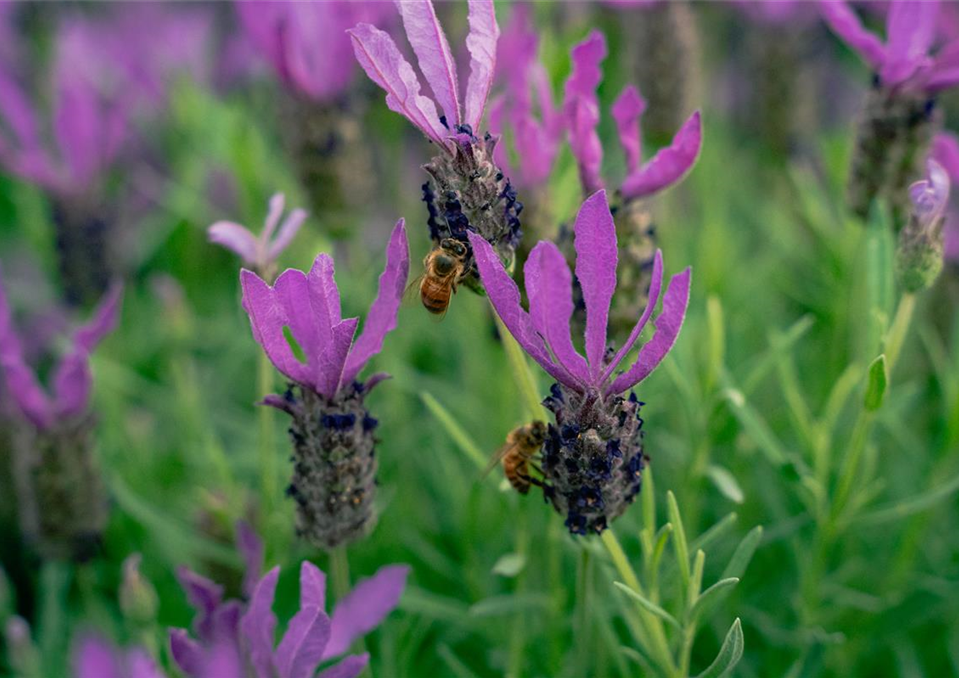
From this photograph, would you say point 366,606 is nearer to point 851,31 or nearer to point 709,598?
point 709,598

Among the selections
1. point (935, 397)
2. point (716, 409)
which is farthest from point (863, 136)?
point (935, 397)

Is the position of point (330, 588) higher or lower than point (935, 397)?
lower

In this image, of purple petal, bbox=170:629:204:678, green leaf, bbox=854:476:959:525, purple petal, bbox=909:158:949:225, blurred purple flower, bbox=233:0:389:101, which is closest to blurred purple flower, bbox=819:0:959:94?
purple petal, bbox=909:158:949:225

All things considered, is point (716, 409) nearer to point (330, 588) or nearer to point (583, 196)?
point (583, 196)

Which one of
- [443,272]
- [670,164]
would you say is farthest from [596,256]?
[670,164]

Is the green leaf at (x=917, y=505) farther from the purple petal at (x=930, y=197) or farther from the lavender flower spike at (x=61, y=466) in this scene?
the lavender flower spike at (x=61, y=466)

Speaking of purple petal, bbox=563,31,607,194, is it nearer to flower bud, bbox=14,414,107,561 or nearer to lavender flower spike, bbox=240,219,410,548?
lavender flower spike, bbox=240,219,410,548
